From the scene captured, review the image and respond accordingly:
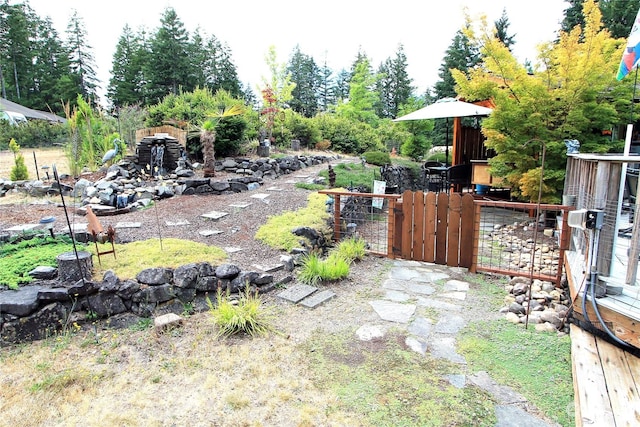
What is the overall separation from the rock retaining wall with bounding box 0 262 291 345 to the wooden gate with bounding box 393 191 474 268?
1.92 metres

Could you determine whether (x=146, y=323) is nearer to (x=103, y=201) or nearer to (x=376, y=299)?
(x=376, y=299)

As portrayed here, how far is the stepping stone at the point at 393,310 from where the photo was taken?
3.32 m

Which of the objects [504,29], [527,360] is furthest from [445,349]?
[504,29]

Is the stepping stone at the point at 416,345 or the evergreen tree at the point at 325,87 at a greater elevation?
the evergreen tree at the point at 325,87

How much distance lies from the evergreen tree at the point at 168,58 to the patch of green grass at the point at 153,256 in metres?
27.9

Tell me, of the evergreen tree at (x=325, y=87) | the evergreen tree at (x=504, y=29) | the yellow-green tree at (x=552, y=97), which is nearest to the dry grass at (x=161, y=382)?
the yellow-green tree at (x=552, y=97)

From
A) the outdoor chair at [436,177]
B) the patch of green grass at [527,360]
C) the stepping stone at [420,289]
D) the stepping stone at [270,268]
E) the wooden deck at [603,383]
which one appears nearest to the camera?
the wooden deck at [603,383]

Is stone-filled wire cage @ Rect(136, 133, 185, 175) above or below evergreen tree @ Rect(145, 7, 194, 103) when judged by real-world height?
below

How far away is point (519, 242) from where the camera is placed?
18.8ft

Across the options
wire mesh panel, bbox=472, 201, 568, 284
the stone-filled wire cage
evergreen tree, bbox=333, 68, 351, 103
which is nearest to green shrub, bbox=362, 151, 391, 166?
wire mesh panel, bbox=472, 201, 568, 284

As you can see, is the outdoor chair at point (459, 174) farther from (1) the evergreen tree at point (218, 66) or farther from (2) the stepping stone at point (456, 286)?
(1) the evergreen tree at point (218, 66)

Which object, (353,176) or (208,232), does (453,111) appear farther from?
(208,232)

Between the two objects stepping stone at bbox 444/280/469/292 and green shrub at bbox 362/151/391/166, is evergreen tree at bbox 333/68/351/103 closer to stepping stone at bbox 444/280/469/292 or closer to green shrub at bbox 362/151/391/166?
green shrub at bbox 362/151/391/166

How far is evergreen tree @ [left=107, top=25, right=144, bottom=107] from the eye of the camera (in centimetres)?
3108
